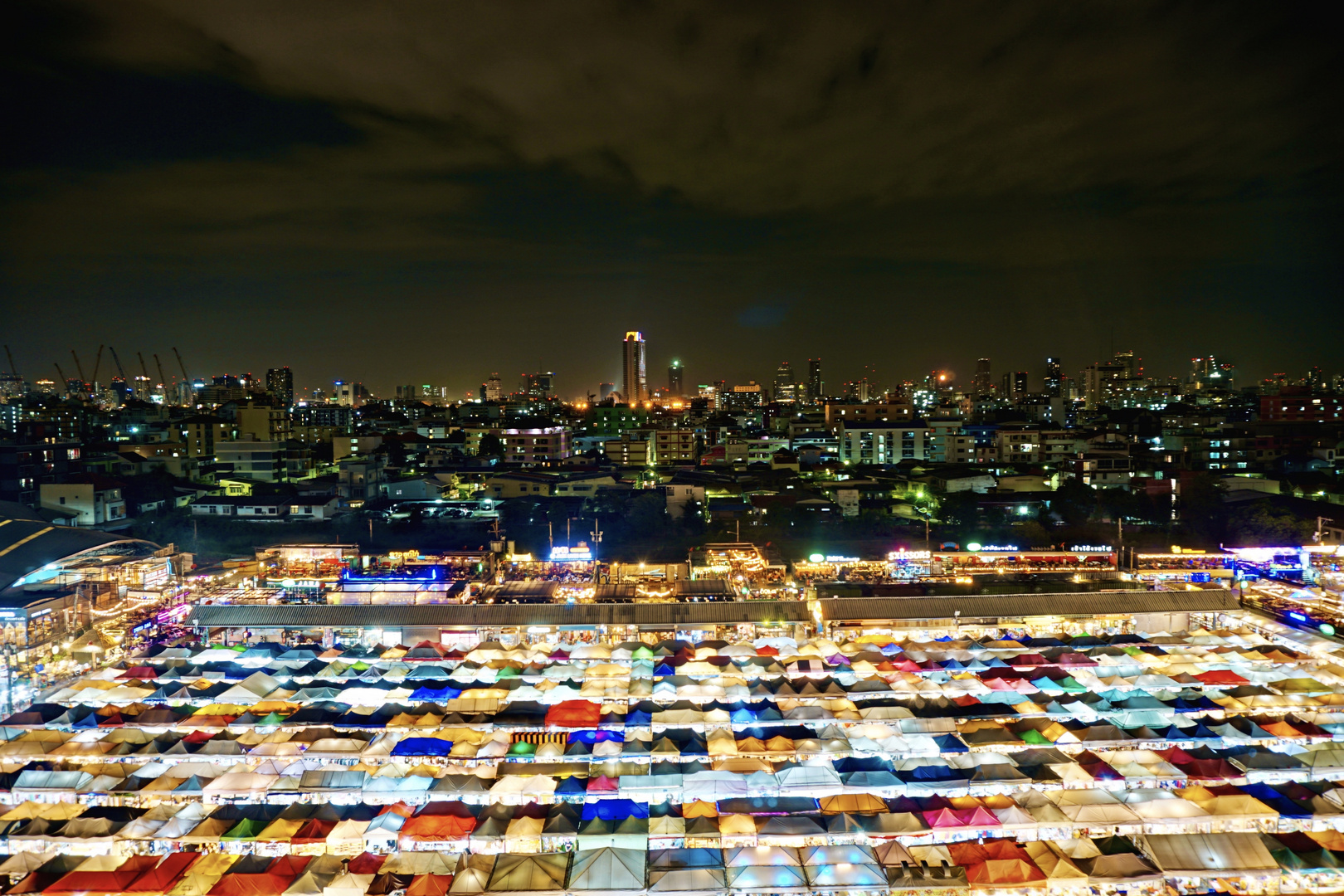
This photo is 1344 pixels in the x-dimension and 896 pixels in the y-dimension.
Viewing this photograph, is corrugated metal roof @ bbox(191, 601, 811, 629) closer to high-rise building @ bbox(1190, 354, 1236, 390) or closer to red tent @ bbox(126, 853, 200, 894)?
red tent @ bbox(126, 853, 200, 894)

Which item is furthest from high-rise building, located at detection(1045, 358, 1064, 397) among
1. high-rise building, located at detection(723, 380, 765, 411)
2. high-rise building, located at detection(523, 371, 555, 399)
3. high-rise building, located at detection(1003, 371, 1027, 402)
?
high-rise building, located at detection(523, 371, 555, 399)

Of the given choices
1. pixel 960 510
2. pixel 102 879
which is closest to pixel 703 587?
pixel 102 879

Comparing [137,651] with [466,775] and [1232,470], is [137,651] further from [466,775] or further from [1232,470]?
[1232,470]

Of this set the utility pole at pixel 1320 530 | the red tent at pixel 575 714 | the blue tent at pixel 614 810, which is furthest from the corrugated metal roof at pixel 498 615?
the utility pole at pixel 1320 530

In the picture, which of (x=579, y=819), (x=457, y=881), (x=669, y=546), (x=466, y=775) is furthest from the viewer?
(x=669, y=546)

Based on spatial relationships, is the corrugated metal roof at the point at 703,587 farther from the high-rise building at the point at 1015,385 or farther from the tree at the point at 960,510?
the high-rise building at the point at 1015,385

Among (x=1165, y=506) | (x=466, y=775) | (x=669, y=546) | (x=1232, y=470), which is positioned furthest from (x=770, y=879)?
(x=1232, y=470)

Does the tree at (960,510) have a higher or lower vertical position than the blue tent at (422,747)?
higher
